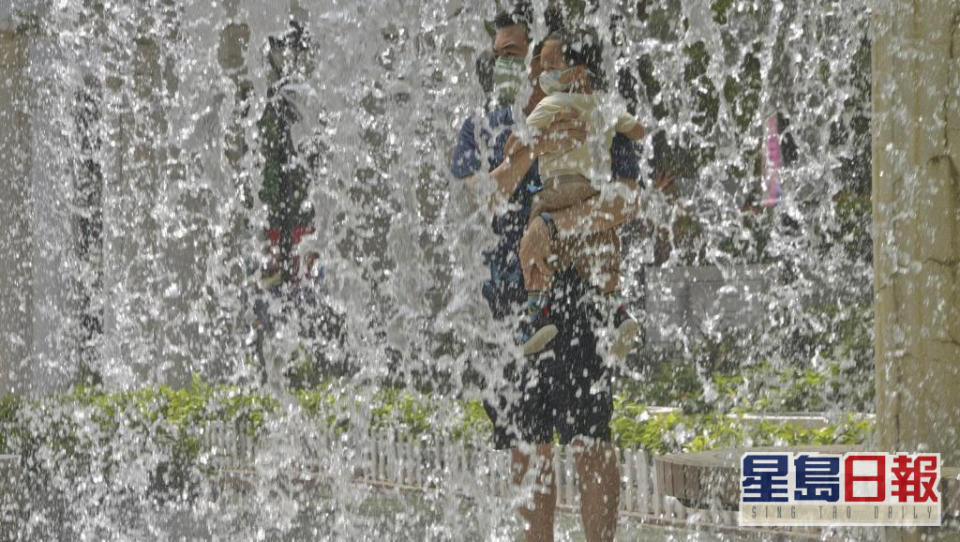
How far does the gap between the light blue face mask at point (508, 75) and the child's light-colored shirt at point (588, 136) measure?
12cm

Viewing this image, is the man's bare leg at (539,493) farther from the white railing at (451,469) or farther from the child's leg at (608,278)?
the child's leg at (608,278)

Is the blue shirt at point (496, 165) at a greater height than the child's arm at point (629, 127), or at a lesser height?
lesser

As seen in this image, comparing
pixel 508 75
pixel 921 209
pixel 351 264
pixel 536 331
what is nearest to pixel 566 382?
pixel 536 331

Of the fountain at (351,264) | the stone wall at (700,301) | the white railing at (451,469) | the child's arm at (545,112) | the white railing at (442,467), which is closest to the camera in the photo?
the child's arm at (545,112)

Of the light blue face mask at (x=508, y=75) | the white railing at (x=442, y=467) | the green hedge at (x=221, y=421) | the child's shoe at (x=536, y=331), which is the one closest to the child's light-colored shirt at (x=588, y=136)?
the light blue face mask at (x=508, y=75)

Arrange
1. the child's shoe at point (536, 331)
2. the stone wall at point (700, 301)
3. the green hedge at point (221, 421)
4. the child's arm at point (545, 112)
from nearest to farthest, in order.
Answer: the child's shoe at point (536, 331), the child's arm at point (545, 112), the green hedge at point (221, 421), the stone wall at point (700, 301)

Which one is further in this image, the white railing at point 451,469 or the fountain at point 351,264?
the fountain at point 351,264

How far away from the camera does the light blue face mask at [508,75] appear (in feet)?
14.7

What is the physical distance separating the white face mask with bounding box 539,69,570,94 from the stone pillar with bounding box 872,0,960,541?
50.6 inches

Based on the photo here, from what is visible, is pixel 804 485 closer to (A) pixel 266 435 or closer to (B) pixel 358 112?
(A) pixel 266 435

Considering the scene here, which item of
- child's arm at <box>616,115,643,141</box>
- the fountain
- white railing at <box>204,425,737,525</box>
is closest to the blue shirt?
child's arm at <box>616,115,643,141</box>

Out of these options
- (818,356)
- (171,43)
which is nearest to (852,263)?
(818,356)

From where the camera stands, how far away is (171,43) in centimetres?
1085

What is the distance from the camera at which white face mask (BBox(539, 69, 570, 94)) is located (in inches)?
174
